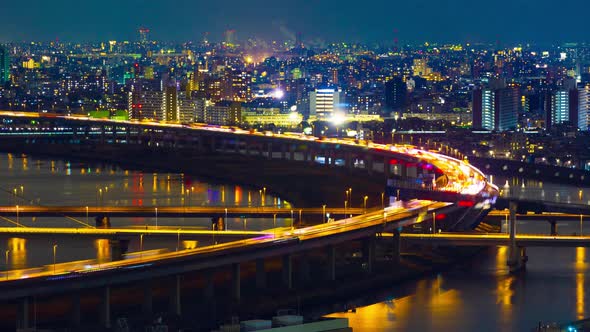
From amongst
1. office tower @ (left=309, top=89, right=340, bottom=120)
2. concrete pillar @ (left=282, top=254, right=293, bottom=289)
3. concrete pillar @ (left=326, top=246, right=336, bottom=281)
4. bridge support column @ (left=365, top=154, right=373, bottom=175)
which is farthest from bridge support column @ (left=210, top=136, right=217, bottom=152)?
concrete pillar @ (left=282, top=254, right=293, bottom=289)

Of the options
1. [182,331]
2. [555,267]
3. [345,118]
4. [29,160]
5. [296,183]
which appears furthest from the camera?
[345,118]

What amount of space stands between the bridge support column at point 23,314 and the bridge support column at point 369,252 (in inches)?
231

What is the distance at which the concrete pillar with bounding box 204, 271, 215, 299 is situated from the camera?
661 inches

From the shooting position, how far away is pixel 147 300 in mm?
15898

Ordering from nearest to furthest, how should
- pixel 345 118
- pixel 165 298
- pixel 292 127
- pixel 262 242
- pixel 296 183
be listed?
pixel 165 298 < pixel 262 242 < pixel 296 183 < pixel 292 127 < pixel 345 118

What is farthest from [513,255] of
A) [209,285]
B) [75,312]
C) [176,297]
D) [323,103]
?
[323,103]

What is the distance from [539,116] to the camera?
207 ft

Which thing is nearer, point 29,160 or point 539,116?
point 29,160

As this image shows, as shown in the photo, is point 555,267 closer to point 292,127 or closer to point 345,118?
point 292,127

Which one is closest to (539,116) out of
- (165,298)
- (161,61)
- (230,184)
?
(230,184)

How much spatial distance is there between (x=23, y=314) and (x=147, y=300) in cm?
151

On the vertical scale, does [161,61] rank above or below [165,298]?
above

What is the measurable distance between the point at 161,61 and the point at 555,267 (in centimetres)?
8114

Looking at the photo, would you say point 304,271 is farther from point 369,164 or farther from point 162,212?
A: point 369,164
